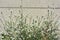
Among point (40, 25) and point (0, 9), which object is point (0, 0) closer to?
point (0, 9)

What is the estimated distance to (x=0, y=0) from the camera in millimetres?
3410

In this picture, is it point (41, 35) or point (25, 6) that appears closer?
point (41, 35)

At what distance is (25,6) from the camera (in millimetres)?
3312

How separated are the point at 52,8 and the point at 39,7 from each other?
0.24 metres

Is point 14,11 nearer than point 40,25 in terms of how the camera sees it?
No

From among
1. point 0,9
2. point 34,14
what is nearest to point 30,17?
point 34,14

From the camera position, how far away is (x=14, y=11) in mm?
3275

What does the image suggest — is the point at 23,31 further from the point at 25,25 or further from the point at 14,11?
the point at 14,11

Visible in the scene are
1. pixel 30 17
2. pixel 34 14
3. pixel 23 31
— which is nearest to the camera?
pixel 23 31

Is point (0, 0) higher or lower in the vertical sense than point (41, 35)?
higher

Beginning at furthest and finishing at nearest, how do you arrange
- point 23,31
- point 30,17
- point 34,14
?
point 34,14
point 30,17
point 23,31

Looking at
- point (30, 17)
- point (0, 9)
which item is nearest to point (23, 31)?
point (30, 17)

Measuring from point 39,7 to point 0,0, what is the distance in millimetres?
723

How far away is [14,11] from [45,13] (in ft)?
1.76
